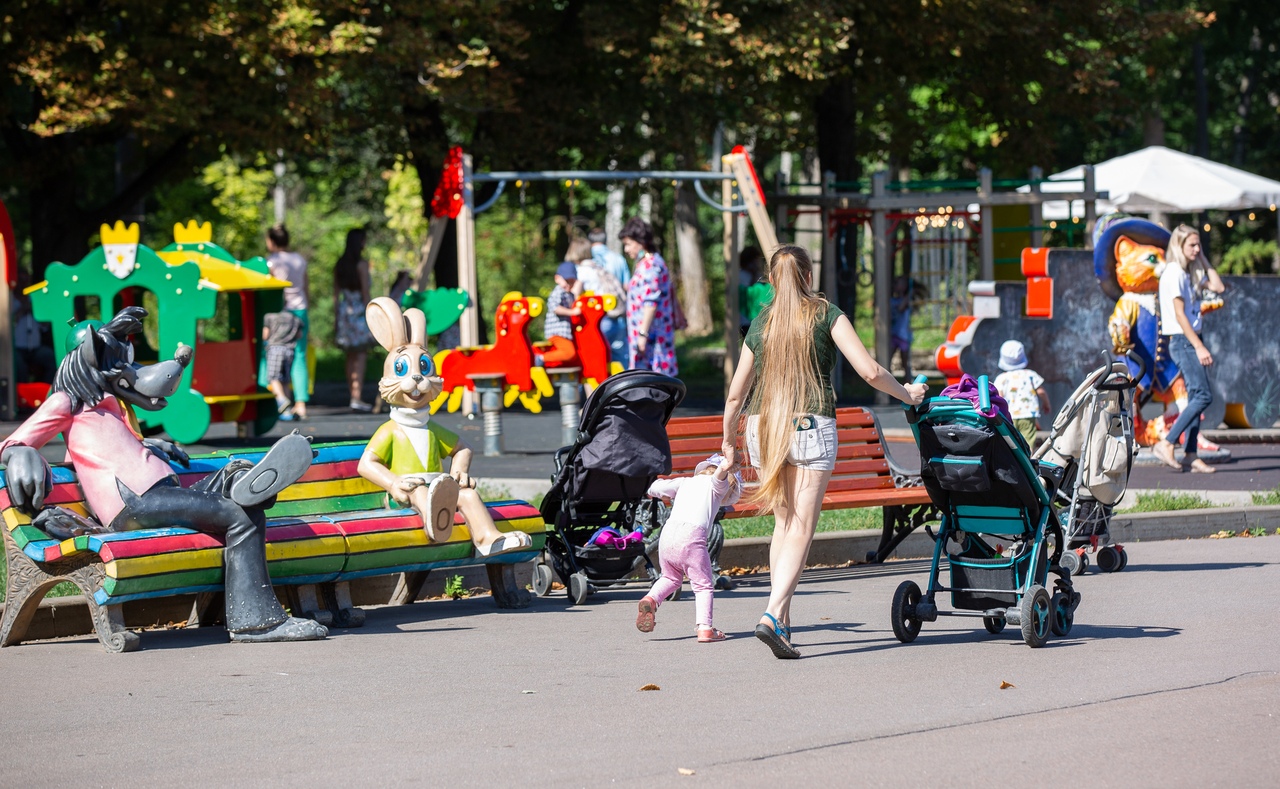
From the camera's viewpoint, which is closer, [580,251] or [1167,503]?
[1167,503]

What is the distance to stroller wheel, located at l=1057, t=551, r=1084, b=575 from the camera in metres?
8.95

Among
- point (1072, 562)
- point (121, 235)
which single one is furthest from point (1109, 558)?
point (121, 235)

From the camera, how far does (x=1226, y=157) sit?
1796 inches

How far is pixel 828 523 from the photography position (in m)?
11.4

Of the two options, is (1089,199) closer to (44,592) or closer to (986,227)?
(986,227)

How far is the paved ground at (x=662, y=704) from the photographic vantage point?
543 cm

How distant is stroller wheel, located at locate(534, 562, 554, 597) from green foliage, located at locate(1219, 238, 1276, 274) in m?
30.9

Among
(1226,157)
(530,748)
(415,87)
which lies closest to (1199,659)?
(530,748)

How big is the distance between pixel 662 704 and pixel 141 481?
2820 mm

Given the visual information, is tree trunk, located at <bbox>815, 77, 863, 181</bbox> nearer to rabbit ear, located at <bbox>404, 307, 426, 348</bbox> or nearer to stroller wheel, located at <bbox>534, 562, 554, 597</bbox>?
stroller wheel, located at <bbox>534, 562, 554, 597</bbox>

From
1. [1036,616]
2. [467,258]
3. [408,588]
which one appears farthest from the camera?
[467,258]

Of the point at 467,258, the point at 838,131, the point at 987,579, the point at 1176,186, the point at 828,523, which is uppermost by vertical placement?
the point at 838,131

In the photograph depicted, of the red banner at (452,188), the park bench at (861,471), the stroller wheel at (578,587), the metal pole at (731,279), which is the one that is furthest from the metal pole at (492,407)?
the stroller wheel at (578,587)

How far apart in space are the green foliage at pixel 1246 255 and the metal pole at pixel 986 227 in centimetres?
1711
